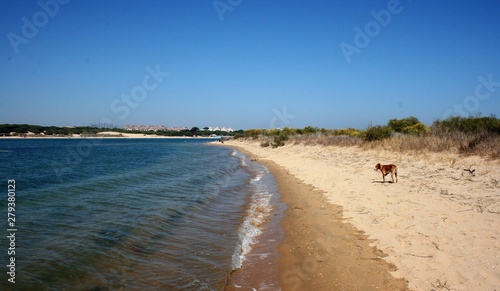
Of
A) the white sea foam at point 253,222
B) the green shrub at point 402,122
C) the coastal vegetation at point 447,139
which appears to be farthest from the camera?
the green shrub at point 402,122

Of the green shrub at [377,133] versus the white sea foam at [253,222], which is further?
Answer: the green shrub at [377,133]

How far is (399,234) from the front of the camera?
6.16m

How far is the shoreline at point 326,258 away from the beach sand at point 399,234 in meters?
0.01

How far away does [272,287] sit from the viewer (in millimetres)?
4859

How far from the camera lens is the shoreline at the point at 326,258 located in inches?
185

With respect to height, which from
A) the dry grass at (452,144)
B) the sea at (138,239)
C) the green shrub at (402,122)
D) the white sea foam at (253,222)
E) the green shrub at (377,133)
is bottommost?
the sea at (138,239)

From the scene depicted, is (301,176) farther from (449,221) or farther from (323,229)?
(449,221)

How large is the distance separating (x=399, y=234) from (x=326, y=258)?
5.70 ft

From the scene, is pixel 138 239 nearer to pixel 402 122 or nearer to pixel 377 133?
pixel 377 133

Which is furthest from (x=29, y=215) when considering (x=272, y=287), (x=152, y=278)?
(x=272, y=287)

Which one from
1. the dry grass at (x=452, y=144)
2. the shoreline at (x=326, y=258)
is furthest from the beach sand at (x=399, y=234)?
the dry grass at (x=452, y=144)

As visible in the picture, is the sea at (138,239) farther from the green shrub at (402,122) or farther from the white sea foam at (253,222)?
the green shrub at (402,122)

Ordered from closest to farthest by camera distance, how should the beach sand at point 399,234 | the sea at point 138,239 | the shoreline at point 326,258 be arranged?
1. the beach sand at point 399,234
2. the shoreline at point 326,258
3. the sea at point 138,239

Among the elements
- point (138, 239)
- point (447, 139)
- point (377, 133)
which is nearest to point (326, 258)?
point (138, 239)
